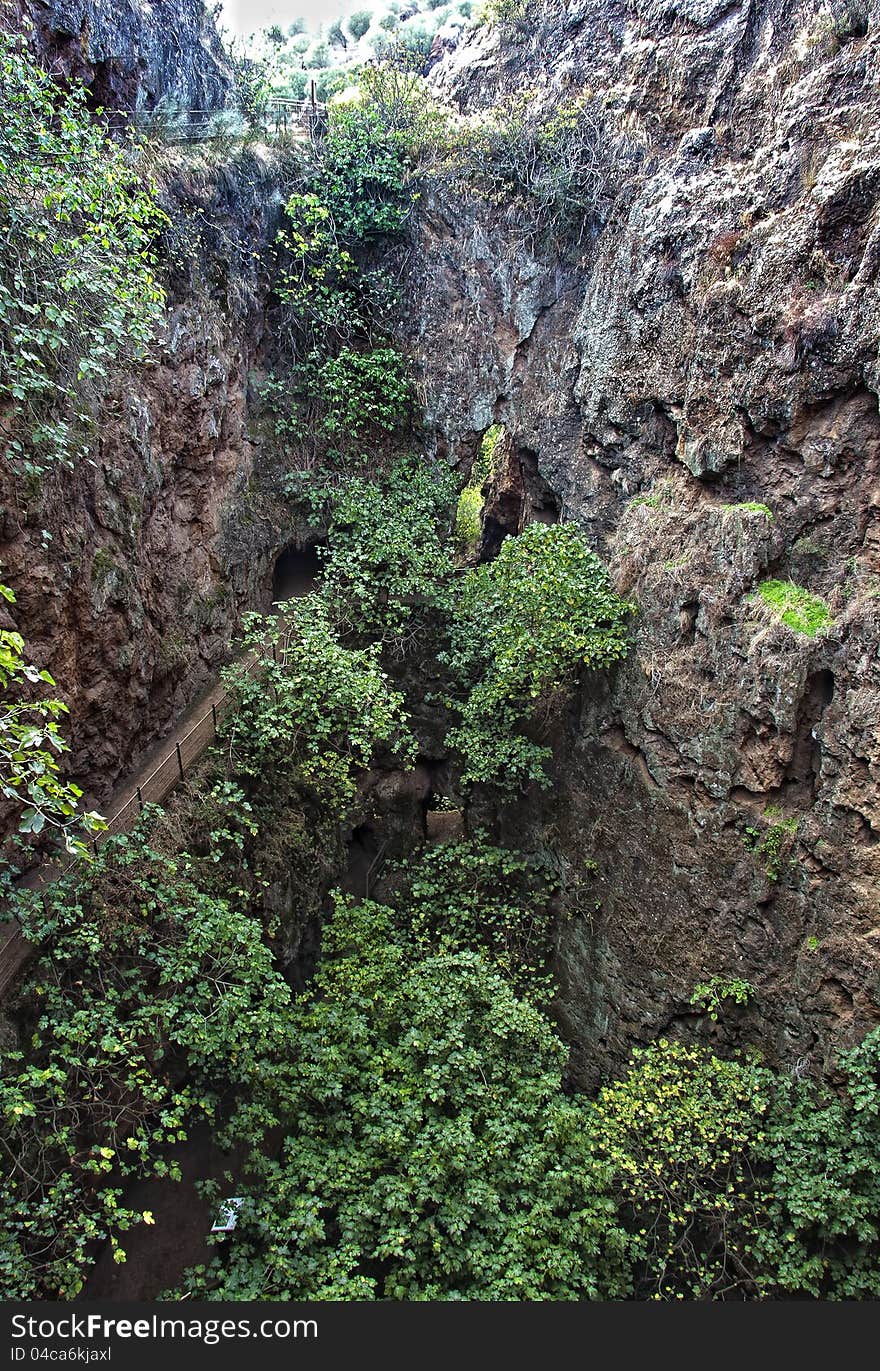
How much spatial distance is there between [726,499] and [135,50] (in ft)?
37.9

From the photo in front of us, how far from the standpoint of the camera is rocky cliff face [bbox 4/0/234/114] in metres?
10.4

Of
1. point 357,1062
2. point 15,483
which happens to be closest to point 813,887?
point 357,1062

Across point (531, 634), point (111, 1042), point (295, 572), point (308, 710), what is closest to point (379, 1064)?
point (111, 1042)

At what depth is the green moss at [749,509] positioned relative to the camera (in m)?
10.2

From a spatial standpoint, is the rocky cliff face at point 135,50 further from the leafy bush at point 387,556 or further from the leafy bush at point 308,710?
the leafy bush at point 308,710

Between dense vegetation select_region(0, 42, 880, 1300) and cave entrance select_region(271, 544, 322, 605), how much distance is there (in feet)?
8.06

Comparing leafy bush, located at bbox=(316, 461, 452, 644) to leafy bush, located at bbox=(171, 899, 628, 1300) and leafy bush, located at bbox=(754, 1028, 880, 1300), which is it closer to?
leafy bush, located at bbox=(171, 899, 628, 1300)

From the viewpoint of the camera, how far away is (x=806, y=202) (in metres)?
9.78

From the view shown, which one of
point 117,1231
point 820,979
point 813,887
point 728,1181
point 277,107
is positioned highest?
point 277,107

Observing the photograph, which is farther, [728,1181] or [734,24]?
[734,24]

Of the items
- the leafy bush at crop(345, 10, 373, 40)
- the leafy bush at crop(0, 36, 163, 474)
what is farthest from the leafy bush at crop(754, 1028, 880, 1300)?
the leafy bush at crop(345, 10, 373, 40)

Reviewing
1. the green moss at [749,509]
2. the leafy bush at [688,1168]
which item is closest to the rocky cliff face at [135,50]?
the green moss at [749,509]

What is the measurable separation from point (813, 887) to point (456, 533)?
1017 centimetres

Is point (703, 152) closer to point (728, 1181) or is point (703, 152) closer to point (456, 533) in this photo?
point (456, 533)
